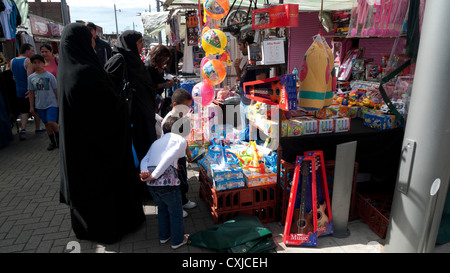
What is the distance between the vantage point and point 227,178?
10.2 feet

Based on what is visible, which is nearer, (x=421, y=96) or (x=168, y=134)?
(x=421, y=96)

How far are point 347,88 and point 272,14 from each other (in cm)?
312

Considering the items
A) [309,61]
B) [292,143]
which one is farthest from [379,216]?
[309,61]

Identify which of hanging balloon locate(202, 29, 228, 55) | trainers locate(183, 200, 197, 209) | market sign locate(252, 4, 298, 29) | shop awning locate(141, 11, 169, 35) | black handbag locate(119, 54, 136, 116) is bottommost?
trainers locate(183, 200, 197, 209)

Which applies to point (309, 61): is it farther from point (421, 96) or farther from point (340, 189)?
point (340, 189)

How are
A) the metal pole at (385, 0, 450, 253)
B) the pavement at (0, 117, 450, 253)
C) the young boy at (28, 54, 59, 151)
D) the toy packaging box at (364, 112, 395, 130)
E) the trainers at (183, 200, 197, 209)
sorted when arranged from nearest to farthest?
1. the metal pole at (385, 0, 450, 253)
2. the pavement at (0, 117, 450, 253)
3. the toy packaging box at (364, 112, 395, 130)
4. the trainers at (183, 200, 197, 209)
5. the young boy at (28, 54, 59, 151)

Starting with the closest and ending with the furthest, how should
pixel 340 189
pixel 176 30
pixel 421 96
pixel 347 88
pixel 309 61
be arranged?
pixel 421 96
pixel 309 61
pixel 340 189
pixel 347 88
pixel 176 30

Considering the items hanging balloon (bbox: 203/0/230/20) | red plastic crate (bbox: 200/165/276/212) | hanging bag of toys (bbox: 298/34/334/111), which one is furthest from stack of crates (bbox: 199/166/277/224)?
hanging balloon (bbox: 203/0/230/20)

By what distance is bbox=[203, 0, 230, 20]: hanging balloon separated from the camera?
4.13 m

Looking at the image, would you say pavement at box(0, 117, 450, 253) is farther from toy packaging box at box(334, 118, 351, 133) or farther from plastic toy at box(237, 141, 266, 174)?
toy packaging box at box(334, 118, 351, 133)

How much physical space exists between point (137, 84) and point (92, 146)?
40.1 inches

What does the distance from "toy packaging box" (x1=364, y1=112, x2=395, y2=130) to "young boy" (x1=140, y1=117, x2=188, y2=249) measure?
7.46ft

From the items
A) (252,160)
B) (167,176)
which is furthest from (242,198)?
(167,176)
